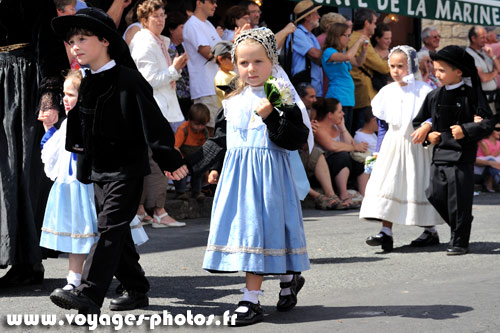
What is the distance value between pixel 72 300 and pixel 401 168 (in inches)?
167

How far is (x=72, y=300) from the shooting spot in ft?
16.4

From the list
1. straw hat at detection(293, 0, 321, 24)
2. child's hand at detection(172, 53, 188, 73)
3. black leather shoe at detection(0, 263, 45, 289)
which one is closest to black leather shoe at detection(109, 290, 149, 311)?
black leather shoe at detection(0, 263, 45, 289)

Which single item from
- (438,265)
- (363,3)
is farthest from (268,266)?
(363,3)

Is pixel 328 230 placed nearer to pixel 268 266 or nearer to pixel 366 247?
pixel 366 247

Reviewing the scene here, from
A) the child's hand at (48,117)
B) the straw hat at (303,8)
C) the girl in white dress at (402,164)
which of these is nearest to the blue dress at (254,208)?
the child's hand at (48,117)

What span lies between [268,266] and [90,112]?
135 centimetres

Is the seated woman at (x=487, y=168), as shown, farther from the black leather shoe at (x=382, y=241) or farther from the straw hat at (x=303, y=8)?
the black leather shoe at (x=382, y=241)

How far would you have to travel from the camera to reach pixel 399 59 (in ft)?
27.5

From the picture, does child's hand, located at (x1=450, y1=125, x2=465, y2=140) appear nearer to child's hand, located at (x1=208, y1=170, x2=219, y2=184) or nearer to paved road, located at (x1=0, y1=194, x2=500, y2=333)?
paved road, located at (x1=0, y1=194, x2=500, y2=333)

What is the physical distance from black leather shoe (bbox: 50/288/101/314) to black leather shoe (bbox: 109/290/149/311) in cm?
50

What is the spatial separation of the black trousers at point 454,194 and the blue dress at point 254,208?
2.81 meters

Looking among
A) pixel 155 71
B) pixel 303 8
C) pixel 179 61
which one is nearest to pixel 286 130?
pixel 179 61

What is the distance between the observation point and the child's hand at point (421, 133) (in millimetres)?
8086

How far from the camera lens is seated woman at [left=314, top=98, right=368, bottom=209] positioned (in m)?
11.8
